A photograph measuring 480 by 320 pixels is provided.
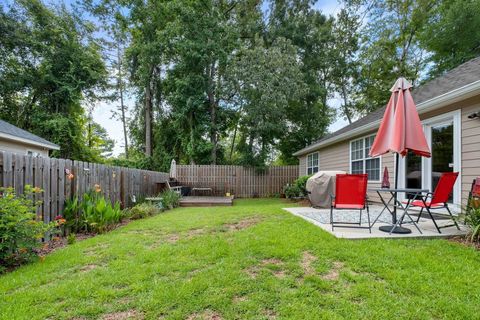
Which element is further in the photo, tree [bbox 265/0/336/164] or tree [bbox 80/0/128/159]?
tree [bbox 80/0/128/159]

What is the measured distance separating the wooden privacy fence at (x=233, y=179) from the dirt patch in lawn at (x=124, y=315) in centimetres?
1235

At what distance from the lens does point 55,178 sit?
4391mm

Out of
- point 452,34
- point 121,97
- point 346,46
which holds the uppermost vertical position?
point 346,46

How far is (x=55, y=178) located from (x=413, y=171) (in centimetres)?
785

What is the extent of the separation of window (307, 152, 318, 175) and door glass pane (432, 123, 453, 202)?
7.06 metres

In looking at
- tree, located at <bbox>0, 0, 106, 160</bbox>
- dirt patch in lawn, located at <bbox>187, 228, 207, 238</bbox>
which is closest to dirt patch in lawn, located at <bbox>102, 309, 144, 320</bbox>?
dirt patch in lawn, located at <bbox>187, 228, 207, 238</bbox>

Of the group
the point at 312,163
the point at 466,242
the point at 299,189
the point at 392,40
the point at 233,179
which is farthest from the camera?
the point at 392,40

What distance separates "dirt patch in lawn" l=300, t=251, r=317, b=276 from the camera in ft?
8.62

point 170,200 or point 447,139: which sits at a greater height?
point 447,139

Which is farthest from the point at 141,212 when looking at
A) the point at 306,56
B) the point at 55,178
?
the point at 306,56

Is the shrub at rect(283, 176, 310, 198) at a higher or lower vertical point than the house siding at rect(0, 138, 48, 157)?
lower

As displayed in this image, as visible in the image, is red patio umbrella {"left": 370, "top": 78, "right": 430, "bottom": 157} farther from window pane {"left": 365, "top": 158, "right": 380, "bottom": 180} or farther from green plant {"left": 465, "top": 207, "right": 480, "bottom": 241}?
window pane {"left": 365, "top": 158, "right": 380, "bottom": 180}

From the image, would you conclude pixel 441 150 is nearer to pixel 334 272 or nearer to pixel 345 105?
pixel 334 272

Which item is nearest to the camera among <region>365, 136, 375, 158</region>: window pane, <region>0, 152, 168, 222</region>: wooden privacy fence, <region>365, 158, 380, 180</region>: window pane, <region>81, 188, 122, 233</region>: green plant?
<region>0, 152, 168, 222</region>: wooden privacy fence
